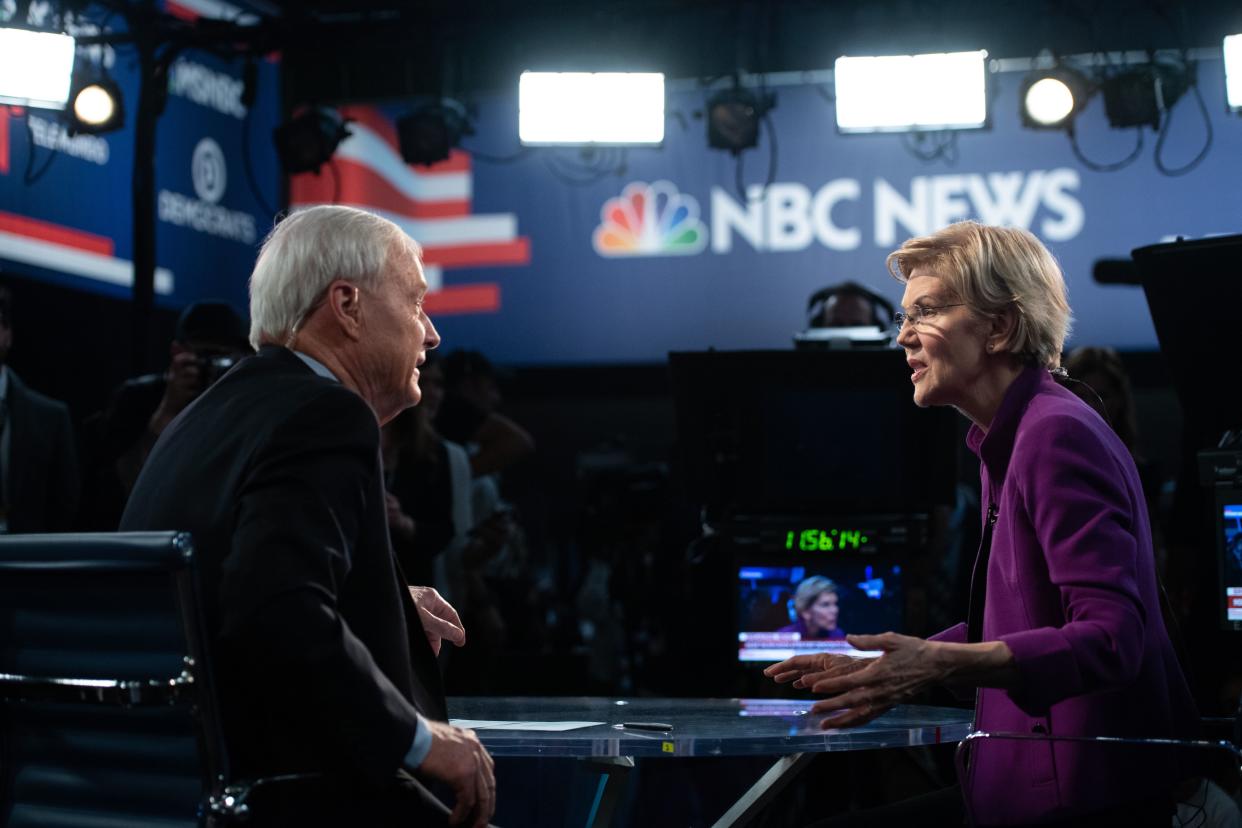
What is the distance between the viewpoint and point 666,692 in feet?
15.6

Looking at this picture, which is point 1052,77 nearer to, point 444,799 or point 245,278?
point 245,278

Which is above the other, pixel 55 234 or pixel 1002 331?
pixel 55 234

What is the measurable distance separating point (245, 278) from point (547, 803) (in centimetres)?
554

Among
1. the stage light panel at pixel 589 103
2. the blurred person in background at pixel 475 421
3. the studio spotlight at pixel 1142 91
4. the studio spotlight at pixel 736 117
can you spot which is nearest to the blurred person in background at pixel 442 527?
the blurred person in background at pixel 475 421

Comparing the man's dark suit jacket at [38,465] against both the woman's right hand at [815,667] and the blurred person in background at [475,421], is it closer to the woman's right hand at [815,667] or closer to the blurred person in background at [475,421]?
the blurred person in background at [475,421]

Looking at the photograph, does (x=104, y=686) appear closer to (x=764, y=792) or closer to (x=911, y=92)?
(x=764, y=792)

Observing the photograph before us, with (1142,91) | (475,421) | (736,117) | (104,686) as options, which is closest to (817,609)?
(475,421)

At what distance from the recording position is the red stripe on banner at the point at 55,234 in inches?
232

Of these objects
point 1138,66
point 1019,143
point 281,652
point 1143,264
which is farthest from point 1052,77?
point 281,652

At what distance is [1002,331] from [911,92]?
12.7 feet

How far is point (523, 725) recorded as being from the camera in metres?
2.28

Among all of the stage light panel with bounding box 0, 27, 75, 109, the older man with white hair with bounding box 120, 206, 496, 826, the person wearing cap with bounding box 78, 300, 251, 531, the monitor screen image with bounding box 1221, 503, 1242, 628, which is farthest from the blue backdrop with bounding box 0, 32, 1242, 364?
the older man with white hair with bounding box 120, 206, 496, 826

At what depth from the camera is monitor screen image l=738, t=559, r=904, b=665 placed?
391cm

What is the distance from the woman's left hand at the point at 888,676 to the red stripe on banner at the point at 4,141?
505 cm
